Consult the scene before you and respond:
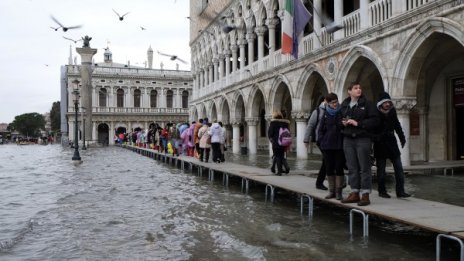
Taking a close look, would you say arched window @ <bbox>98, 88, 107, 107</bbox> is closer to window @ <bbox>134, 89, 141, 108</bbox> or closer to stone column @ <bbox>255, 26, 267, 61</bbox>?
window @ <bbox>134, 89, 141, 108</bbox>

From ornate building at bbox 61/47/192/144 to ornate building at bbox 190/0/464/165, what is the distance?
46322 mm

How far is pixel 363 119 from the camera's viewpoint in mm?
6988

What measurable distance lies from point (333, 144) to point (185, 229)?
2.64 metres

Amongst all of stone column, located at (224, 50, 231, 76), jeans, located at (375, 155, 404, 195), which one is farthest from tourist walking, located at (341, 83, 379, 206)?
stone column, located at (224, 50, 231, 76)

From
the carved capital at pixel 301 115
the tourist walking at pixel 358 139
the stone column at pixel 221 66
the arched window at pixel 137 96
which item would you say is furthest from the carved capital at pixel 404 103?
the arched window at pixel 137 96

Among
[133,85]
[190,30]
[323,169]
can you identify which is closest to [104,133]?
[133,85]

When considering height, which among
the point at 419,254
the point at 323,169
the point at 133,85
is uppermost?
the point at 133,85

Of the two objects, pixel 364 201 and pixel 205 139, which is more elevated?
pixel 205 139

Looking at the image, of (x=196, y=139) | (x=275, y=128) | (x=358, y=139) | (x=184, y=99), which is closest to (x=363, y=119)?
(x=358, y=139)

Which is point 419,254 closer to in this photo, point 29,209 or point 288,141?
point 288,141

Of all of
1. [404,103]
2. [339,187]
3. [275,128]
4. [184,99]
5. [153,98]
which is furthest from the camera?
[184,99]

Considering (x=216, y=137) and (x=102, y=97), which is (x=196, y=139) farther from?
(x=102, y=97)

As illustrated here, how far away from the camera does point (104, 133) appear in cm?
7081

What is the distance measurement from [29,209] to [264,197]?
478 cm
